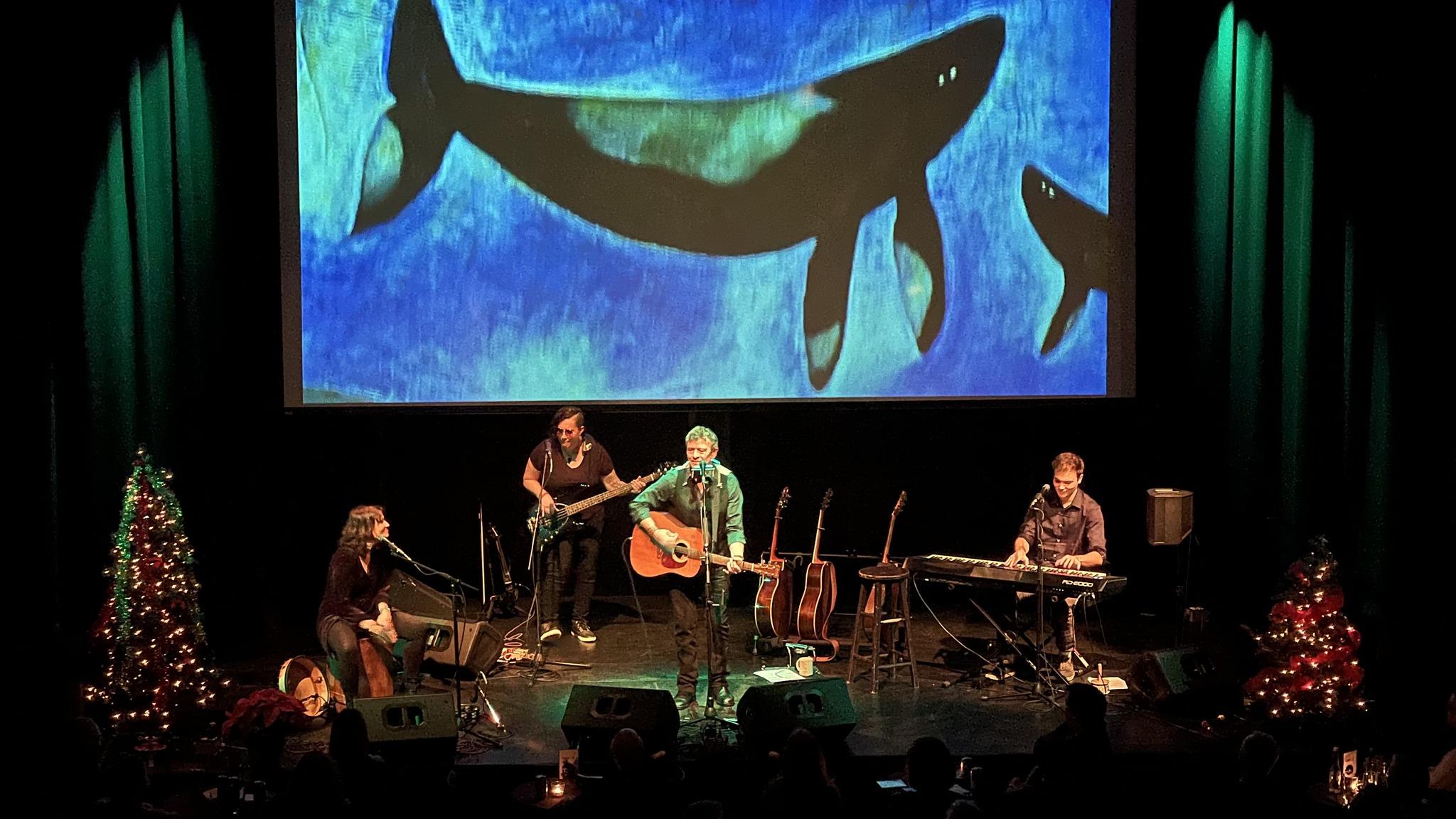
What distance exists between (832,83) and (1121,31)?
195cm

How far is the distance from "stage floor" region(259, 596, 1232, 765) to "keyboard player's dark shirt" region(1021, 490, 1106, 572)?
79 centimetres

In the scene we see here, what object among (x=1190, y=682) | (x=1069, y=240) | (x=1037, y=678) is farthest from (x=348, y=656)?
(x=1069, y=240)

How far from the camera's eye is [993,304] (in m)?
8.82

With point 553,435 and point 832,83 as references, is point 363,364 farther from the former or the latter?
point 832,83

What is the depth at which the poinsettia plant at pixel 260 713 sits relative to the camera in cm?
652

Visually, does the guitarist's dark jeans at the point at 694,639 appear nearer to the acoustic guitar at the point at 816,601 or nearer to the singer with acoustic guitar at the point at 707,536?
the singer with acoustic guitar at the point at 707,536

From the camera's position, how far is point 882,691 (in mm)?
7383

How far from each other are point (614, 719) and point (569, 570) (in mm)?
2934

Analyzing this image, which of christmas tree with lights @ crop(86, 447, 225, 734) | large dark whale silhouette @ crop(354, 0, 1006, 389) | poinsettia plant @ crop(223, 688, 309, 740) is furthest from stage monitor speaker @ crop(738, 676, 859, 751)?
large dark whale silhouette @ crop(354, 0, 1006, 389)

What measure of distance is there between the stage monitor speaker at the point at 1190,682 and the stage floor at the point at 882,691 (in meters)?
0.12

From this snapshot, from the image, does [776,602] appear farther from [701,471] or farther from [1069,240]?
[1069,240]

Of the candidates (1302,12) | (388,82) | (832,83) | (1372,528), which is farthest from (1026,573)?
(388,82)

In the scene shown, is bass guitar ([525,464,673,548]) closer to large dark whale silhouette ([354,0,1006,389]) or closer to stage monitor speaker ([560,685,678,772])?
large dark whale silhouette ([354,0,1006,389])

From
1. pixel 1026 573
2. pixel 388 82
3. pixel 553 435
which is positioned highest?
pixel 388 82
